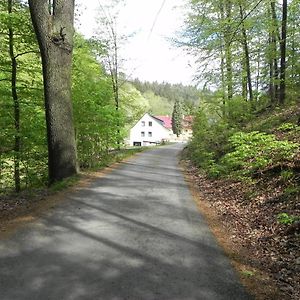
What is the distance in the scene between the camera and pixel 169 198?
28.6 ft

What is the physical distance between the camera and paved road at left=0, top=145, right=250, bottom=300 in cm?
382

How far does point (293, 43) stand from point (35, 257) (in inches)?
703

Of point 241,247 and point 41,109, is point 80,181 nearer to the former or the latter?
point 41,109

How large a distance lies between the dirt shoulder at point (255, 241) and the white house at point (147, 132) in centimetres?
7622

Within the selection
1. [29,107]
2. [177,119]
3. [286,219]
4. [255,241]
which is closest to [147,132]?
[177,119]

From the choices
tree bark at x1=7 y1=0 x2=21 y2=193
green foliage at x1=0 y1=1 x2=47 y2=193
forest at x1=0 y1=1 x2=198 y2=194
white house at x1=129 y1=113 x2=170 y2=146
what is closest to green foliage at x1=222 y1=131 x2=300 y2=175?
forest at x1=0 y1=1 x2=198 y2=194

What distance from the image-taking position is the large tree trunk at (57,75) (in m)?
9.40

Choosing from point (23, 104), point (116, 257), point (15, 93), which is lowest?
point (116, 257)

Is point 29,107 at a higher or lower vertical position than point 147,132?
higher

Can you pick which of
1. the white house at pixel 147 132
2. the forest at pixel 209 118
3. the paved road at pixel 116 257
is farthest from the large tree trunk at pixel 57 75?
the white house at pixel 147 132

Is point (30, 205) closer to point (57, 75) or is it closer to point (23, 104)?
point (57, 75)

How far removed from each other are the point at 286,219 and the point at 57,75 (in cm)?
699

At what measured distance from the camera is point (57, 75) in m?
9.66

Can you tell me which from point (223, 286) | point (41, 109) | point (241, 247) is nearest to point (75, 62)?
point (41, 109)
